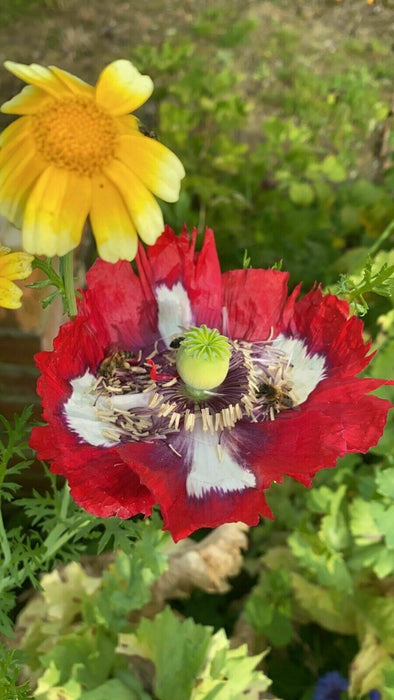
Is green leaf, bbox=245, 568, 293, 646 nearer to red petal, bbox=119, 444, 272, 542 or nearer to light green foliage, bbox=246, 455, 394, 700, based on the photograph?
light green foliage, bbox=246, 455, 394, 700

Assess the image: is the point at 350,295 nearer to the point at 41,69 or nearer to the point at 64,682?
the point at 41,69

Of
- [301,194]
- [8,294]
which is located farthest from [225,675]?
[301,194]

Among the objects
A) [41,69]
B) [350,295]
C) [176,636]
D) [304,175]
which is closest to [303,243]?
[304,175]

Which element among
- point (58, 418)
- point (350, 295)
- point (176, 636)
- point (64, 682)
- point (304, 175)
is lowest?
point (64, 682)

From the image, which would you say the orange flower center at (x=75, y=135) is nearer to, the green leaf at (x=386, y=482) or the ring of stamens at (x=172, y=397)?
the ring of stamens at (x=172, y=397)

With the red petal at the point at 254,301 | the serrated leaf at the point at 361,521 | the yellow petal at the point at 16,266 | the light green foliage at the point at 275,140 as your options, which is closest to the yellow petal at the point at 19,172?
the yellow petal at the point at 16,266

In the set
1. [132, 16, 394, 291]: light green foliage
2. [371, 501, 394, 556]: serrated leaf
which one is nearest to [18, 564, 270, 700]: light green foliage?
[371, 501, 394, 556]: serrated leaf

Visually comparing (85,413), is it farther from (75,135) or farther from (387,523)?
(387,523)

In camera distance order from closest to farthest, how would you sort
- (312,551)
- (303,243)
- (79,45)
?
1. (312,551)
2. (303,243)
3. (79,45)
